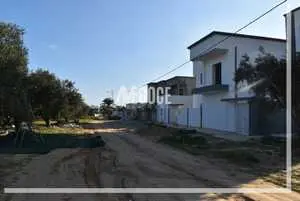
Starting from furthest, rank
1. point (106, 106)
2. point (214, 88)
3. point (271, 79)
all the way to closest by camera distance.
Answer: point (106, 106), point (214, 88), point (271, 79)

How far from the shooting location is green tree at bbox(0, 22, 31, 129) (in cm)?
2378

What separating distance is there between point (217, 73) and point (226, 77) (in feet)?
11.5

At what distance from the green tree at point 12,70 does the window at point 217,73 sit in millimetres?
23819

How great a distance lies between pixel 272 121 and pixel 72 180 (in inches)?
965

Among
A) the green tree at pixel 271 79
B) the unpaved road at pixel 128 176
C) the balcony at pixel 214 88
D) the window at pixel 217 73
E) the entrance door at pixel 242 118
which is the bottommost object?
the unpaved road at pixel 128 176

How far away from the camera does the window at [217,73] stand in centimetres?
4559

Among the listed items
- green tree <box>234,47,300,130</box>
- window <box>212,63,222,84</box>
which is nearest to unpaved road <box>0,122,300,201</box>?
green tree <box>234,47,300,130</box>

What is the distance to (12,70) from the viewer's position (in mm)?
24297

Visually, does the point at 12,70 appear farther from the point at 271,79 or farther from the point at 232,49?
the point at 232,49

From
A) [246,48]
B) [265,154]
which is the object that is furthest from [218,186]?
[246,48]

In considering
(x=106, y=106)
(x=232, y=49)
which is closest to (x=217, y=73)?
(x=232, y=49)

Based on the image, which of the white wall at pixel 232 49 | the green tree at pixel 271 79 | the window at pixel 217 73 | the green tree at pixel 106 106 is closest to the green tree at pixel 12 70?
the green tree at pixel 271 79

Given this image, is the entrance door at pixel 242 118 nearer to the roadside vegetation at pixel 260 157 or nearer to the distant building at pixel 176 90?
the roadside vegetation at pixel 260 157

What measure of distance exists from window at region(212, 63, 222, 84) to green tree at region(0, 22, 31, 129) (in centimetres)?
2382
